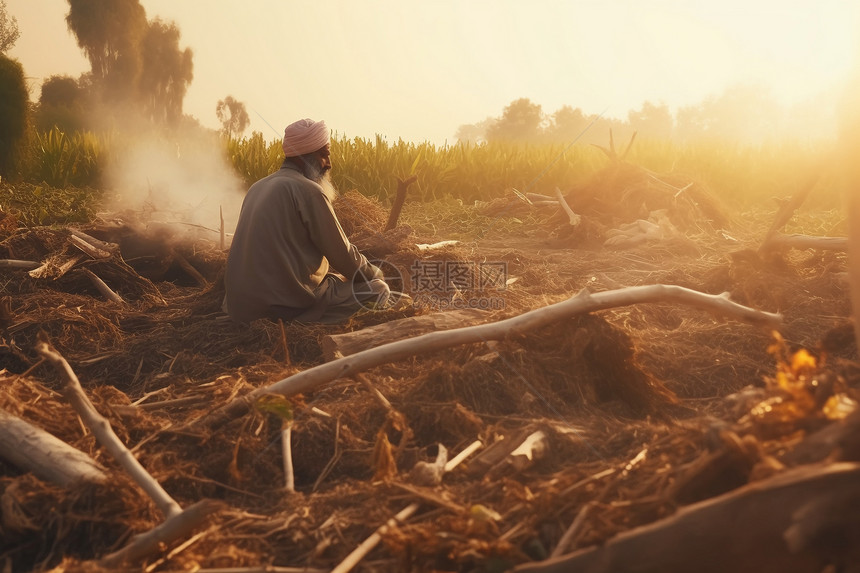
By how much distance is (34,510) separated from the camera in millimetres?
2338

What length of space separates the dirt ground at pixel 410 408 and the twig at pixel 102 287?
0.39 ft

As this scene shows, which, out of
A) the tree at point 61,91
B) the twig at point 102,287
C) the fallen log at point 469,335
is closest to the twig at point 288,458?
A: the fallen log at point 469,335

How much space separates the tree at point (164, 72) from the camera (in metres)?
47.7

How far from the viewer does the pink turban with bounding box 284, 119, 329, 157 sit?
190 inches

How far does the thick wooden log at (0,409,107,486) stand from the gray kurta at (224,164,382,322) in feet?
7.18

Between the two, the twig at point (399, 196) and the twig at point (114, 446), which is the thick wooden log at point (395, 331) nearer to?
the twig at point (114, 446)

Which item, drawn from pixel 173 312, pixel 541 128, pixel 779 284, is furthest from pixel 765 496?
pixel 541 128

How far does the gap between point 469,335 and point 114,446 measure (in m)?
1.72

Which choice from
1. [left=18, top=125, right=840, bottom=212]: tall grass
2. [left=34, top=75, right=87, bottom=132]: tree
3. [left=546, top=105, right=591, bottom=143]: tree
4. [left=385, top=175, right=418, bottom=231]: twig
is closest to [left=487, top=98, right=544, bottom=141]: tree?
[left=546, top=105, right=591, bottom=143]: tree

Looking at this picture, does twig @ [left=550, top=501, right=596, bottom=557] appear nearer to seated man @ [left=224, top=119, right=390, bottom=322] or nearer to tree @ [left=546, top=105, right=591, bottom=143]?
seated man @ [left=224, top=119, right=390, bottom=322]

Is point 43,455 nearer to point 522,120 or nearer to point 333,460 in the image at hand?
point 333,460

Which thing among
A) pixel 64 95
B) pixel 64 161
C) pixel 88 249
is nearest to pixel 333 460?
pixel 88 249

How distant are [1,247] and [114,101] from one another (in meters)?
40.5

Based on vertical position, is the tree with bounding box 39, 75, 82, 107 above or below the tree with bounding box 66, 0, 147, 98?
below
